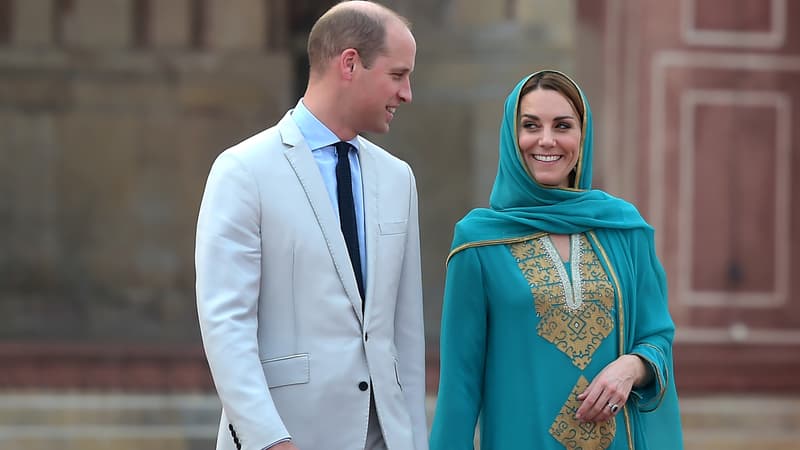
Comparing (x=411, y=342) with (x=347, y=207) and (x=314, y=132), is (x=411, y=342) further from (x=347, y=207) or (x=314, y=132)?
(x=314, y=132)

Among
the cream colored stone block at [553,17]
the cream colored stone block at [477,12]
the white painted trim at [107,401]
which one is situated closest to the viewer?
the white painted trim at [107,401]

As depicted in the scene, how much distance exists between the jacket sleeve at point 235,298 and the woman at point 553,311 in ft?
1.86

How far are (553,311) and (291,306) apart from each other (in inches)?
25.5

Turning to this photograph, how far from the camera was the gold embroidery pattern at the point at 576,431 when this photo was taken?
3559 millimetres

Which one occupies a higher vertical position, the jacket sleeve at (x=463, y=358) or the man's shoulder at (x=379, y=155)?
the man's shoulder at (x=379, y=155)

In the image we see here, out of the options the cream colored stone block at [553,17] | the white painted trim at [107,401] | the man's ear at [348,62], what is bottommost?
the white painted trim at [107,401]

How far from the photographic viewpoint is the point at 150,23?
9.80 m

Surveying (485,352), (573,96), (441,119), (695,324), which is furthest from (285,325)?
(441,119)

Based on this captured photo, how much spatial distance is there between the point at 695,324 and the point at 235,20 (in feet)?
12.6

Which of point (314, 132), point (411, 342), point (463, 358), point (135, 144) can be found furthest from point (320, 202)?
point (135, 144)

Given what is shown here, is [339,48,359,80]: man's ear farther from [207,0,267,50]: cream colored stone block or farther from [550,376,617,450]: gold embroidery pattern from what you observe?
[207,0,267,50]: cream colored stone block

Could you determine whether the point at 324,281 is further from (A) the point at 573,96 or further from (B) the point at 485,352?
(A) the point at 573,96

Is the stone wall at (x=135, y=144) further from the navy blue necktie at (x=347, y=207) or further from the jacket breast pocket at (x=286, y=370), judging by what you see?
the jacket breast pocket at (x=286, y=370)

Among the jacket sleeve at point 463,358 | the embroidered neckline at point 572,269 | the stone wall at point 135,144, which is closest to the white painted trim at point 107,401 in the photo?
the stone wall at point 135,144
